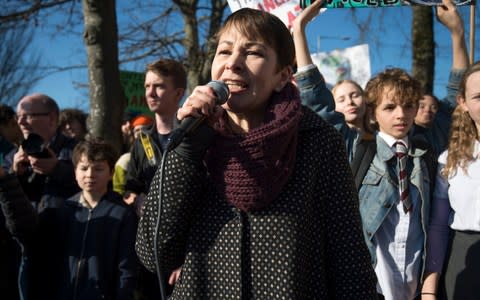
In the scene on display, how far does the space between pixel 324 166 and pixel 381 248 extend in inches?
41.8

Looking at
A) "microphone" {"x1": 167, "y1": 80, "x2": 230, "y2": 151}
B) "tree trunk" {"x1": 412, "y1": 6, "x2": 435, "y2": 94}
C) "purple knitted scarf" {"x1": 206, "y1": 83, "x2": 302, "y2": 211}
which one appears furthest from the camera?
"tree trunk" {"x1": 412, "y1": 6, "x2": 435, "y2": 94}

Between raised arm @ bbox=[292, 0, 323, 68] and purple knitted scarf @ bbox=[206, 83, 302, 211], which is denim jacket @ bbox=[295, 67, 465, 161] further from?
purple knitted scarf @ bbox=[206, 83, 302, 211]

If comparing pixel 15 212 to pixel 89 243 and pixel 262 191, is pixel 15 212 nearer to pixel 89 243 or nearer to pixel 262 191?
pixel 89 243

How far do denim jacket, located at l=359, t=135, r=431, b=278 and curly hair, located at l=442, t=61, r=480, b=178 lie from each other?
0.12m

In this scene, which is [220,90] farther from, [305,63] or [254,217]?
[305,63]

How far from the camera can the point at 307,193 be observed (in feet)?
5.17

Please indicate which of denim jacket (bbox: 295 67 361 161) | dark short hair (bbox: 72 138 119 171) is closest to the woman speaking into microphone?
denim jacket (bbox: 295 67 361 161)

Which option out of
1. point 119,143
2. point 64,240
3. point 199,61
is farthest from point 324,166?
point 199,61

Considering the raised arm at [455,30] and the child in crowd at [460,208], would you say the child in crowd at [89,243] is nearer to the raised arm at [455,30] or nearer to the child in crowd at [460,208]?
the child in crowd at [460,208]

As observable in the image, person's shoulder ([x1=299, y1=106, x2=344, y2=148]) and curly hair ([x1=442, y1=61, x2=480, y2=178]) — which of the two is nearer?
person's shoulder ([x1=299, y1=106, x2=344, y2=148])

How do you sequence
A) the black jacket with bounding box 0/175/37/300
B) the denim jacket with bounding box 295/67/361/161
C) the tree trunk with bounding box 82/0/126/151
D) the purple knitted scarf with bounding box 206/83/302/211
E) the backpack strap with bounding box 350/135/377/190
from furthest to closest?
the tree trunk with bounding box 82/0/126/151 < the black jacket with bounding box 0/175/37/300 < the backpack strap with bounding box 350/135/377/190 < the denim jacket with bounding box 295/67/361/161 < the purple knitted scarf with bounding box 206/83/302/211

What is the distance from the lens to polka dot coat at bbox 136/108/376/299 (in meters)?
1.53

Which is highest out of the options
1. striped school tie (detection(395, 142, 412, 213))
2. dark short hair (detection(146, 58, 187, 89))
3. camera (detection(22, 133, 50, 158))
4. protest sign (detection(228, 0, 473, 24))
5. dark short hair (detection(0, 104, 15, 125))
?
protest sign (detection(228, 0, 473, 24))

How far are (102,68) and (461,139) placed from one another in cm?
466
